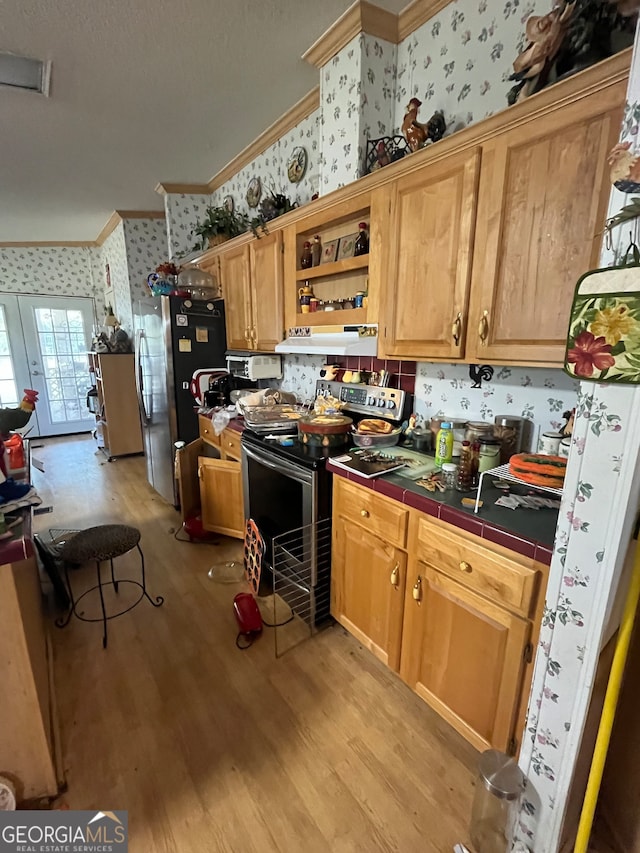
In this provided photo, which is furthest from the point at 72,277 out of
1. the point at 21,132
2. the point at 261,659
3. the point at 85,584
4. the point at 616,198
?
the point at 616,198

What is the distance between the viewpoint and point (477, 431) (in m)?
1.60

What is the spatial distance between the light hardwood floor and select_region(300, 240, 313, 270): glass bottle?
200 centimetres

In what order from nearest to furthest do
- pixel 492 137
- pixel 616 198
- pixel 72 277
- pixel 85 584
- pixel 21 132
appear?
pixel 616 198 → pixel 492 137 → pixel 85 584 → pixel 21 132 → pixel 72 277

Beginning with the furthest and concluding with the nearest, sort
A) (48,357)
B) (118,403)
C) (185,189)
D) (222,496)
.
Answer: (48,357) → (118,403) → (185,189) → (222,496)

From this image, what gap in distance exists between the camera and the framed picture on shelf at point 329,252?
2.17m

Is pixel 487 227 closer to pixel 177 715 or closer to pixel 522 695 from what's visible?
pixel 522 695

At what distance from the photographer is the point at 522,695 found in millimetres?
1176

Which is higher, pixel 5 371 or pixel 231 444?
pixel 5 371

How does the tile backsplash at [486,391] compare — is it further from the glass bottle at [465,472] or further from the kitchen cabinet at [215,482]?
the kitchen cabinet at [215,482]

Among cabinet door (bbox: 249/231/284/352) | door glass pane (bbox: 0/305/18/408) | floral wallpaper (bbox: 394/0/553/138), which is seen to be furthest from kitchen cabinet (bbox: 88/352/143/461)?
floral wallpaper (bbox: 394/0/553/138)

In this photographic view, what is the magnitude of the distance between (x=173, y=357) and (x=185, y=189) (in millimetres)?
1823

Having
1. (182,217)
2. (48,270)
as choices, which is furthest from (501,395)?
(48,270)

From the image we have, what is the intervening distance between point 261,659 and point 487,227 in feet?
6.59

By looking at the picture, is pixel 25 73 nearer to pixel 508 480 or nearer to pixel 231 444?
pixel 231 444
